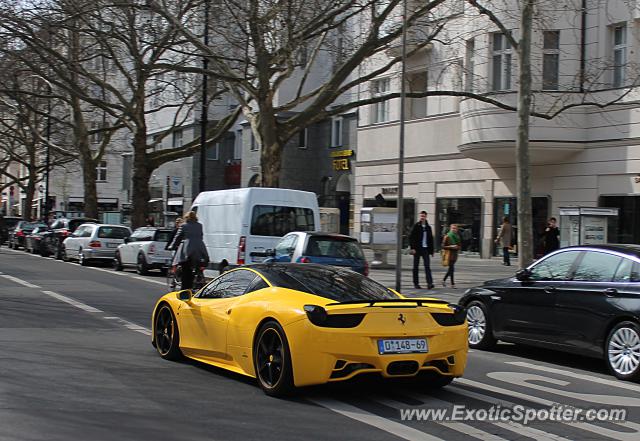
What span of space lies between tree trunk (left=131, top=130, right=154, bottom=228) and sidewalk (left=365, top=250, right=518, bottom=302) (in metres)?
11.9

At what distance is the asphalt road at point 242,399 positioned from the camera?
6.34 m

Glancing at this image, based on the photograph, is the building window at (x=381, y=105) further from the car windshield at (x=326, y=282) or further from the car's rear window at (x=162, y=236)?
the car windshield at (x=326, y=282)

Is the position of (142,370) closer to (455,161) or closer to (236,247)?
(236,247)

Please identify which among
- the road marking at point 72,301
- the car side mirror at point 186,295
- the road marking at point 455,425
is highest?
the car side mirror at point 186,295

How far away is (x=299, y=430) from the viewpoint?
6.36 m

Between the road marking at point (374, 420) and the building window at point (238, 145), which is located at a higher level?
the building window at point (238, 145)

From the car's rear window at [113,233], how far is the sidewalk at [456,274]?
884cm

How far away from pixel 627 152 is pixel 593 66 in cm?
320

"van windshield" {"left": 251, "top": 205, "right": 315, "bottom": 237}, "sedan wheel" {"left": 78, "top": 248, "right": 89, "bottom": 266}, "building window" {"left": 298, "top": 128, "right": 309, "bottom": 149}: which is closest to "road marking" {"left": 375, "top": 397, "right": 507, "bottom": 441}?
"van windshield" {"left": 251, "top": 205, "right": 315, "bottom": 237}

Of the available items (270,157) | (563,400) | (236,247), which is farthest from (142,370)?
(270,157)

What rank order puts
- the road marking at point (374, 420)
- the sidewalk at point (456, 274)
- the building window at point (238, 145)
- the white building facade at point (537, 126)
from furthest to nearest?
the building window at point (238, 145) < the white building facade at point (537, 126) < the sidewalk at point (456, 274) < the road marking at point (374, 420)

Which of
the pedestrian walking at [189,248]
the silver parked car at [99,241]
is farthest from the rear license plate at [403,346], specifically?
A: the silver parked car at [99,241]

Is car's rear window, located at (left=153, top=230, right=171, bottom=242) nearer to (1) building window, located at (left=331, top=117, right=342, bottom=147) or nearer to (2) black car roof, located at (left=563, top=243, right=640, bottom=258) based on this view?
(2) black car roof, located at (left=563, top=243, right=640, bottom=258)

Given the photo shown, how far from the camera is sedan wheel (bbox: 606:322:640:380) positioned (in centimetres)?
927
